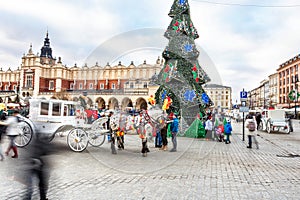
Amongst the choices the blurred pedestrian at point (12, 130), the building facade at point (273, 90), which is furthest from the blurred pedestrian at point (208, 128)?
the building facade at point (273, 90)

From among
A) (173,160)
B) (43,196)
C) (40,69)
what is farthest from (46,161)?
(40,69)

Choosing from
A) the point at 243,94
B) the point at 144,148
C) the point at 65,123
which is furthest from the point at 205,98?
the point at 65,123

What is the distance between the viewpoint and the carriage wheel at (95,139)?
10.1 meters

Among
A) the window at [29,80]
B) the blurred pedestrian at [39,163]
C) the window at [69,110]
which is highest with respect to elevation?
the window at [29,80]

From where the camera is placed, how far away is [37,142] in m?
3.74

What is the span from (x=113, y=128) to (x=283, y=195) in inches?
231

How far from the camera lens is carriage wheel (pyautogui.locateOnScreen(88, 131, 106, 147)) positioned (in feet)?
33.0

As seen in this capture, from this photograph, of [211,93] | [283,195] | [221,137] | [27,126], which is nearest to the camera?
[283,195]

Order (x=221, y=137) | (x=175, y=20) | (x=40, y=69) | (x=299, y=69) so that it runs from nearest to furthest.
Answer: (x=221, y=137) → (x=175, y=20) → (x=299, y=69) → (x=40, y=69)

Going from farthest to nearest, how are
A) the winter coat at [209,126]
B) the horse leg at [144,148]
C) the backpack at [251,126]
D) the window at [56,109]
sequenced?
the winter coat at [209,126] < the backpack at [251,126] < the window at [56,109] < the horse leg at [144,148]

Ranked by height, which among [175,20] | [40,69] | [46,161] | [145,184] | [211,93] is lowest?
[145,184]

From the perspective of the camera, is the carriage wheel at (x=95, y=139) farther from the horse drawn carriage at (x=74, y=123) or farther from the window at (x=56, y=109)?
the window at (x=56, y=109)

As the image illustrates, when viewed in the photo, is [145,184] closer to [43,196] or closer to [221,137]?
[43,196]

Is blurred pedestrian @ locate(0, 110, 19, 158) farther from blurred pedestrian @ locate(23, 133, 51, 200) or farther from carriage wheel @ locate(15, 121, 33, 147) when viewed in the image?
blurred pedestrian @ locate(23, 133, 51, 200)
